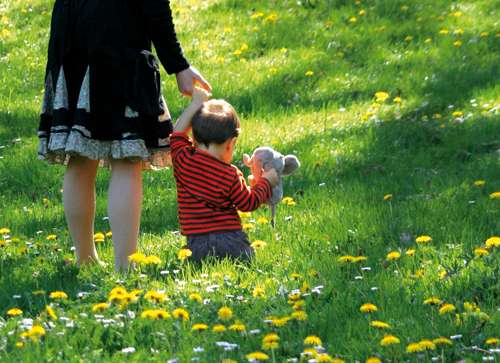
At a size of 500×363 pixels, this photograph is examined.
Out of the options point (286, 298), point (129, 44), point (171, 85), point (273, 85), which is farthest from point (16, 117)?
point (286, 298)

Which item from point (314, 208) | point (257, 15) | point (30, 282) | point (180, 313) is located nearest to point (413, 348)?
point (180, 313)

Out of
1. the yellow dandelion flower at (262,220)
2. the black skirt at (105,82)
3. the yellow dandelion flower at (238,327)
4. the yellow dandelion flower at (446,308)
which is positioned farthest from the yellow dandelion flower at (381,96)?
the yellow dandelion flower at (238,327)

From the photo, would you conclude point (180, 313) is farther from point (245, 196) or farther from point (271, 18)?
point (271, 18)

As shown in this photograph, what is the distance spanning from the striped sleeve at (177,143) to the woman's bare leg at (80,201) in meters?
0.38

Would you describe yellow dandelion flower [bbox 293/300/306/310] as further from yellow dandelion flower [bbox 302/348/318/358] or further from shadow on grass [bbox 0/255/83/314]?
shadow on grass [bbox 0/255/83/314]

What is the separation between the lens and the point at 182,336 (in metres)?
3.24

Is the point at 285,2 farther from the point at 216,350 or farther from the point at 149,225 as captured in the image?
the point at 216,350

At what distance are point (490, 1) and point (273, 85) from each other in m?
3.13

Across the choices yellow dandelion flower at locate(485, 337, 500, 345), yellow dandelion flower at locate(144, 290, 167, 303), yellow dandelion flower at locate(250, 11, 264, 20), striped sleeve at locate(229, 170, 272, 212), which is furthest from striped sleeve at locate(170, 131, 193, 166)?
yellow dandelion flower at locate(250, 11, 264, 20)

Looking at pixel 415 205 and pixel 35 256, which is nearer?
pixel 35 256

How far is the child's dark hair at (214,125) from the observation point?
14.1 ft

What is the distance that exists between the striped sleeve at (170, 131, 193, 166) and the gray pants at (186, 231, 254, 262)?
1.22 ft

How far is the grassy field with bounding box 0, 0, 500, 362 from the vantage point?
10.5ft

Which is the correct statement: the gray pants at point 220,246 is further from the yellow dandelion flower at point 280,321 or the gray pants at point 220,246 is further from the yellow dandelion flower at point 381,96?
the yellow dandelion flower at point 381,96
